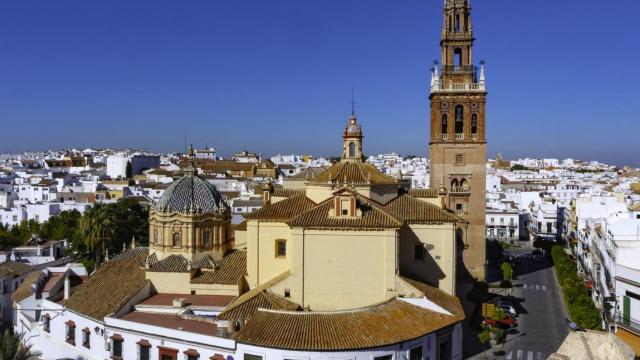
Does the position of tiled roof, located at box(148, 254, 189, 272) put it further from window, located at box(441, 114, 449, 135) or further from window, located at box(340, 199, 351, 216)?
window, located at box(441, 114, 449, 135)

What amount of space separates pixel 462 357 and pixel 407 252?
5520 mm

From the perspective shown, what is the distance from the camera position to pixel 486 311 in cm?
3109

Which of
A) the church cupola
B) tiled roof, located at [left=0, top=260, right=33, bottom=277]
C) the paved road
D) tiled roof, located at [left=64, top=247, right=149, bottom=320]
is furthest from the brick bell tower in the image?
tiled roof, located at [left=0, top=260, right=33, bottom=277]

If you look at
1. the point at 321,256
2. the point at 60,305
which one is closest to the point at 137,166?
the point at 60,305

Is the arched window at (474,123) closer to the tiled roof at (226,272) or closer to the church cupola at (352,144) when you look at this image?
the church cupola at (352,144)

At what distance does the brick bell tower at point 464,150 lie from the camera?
44812mm

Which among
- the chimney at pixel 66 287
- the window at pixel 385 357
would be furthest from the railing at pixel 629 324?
the chimney at pixel 66 287

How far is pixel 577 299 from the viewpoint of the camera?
34.2 meters

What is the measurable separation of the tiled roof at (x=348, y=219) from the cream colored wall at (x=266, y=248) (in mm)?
2402

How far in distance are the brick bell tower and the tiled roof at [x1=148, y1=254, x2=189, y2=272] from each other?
2194cm

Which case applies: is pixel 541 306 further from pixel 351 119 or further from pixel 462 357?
pixel 351 119

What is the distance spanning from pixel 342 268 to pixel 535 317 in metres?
16.7

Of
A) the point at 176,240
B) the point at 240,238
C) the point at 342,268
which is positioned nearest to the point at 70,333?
the point at 176,240

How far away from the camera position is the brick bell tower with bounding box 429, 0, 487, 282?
44812mm
